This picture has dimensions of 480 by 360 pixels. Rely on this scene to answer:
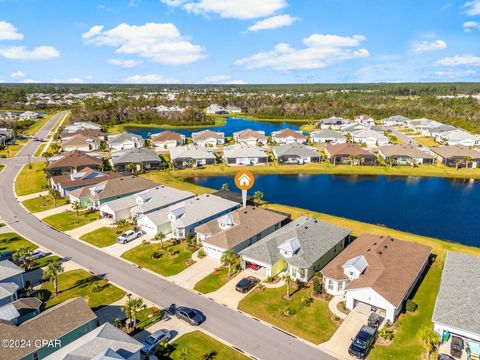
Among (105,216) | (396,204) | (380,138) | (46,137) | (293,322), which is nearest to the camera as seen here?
(293,322)

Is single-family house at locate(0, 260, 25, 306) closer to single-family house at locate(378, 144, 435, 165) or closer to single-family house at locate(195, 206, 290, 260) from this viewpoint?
single-family house at locate(195, 206, 290, 260)

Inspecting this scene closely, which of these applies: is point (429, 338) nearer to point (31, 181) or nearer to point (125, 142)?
point (31, 181)

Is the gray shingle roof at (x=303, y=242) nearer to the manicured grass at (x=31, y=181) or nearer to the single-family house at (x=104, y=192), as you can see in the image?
the single-family house at (x=104, y=192)

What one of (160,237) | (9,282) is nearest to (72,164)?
(160,237)

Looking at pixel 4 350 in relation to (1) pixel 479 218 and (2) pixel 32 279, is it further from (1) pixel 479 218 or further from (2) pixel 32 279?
(1) pixel 479 218

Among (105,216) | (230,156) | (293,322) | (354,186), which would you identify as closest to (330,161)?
(354,186)
